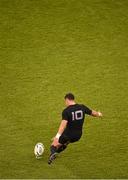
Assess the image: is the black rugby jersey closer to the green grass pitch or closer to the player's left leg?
the player's left leg

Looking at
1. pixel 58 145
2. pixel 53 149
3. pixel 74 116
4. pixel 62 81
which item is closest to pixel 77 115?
pixel 74 116

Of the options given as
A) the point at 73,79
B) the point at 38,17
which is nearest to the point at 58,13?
the point at 38,17

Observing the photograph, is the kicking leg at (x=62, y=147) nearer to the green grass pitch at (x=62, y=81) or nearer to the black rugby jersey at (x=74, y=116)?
the green grass pitch at (x=62, y=81)

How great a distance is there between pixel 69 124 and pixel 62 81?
4.99 metres

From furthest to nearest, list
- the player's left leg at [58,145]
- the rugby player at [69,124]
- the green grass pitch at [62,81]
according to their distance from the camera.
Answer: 1. the green grass pitch at [62,81]
2. the player's left leg at [58,145]
3. the rugby player at [69,124]

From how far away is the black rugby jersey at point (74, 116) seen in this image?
51.5ft

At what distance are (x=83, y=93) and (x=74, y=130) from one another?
4.23 m

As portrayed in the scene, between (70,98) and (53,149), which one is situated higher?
(70,98)

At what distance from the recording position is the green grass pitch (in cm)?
1664

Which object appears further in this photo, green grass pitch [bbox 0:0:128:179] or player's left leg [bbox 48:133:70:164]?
green grass pitch [bbox 0:0:128:179]

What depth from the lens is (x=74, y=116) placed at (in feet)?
51.7

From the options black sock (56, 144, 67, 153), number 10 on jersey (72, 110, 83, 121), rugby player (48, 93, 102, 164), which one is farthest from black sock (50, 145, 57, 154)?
number 10 on jersey (72, 110, 83, 121)

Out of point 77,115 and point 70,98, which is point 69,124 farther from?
point 70,98

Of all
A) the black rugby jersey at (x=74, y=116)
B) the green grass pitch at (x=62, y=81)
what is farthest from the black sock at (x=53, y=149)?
the black rugby jersey at (x=74, y=116)
